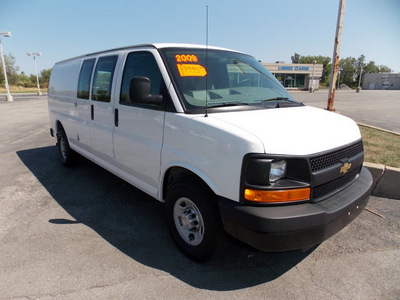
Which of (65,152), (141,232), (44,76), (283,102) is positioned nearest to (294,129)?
(283,102)

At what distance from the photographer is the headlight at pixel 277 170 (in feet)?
7.19

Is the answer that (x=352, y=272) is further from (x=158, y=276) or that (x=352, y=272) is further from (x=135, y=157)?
(x=135, y=157)

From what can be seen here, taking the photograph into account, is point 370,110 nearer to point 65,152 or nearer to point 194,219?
point 65,152

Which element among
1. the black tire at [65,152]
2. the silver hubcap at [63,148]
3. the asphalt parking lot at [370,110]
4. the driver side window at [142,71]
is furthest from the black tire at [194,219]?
the asphalt parking lot at [370,110]

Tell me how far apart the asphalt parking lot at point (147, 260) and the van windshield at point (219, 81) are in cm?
149

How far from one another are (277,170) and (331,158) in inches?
23.8

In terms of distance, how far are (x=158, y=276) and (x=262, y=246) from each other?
41.9 inches

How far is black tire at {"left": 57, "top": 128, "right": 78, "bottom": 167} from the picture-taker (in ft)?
18.6

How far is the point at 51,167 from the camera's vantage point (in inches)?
235

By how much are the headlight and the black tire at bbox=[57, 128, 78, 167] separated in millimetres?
4663

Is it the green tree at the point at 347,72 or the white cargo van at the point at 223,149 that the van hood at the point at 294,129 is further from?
the green tree at the point at 347,72

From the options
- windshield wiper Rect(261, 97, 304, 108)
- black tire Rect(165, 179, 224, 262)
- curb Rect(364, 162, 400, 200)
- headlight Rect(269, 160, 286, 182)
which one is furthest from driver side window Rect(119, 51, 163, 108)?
curb Rect(364, 162, 400, 200)

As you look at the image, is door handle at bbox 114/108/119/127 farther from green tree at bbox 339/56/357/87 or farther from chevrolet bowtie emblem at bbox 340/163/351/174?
green tree at bbox 339/56/357/87

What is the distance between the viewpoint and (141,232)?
338cm
